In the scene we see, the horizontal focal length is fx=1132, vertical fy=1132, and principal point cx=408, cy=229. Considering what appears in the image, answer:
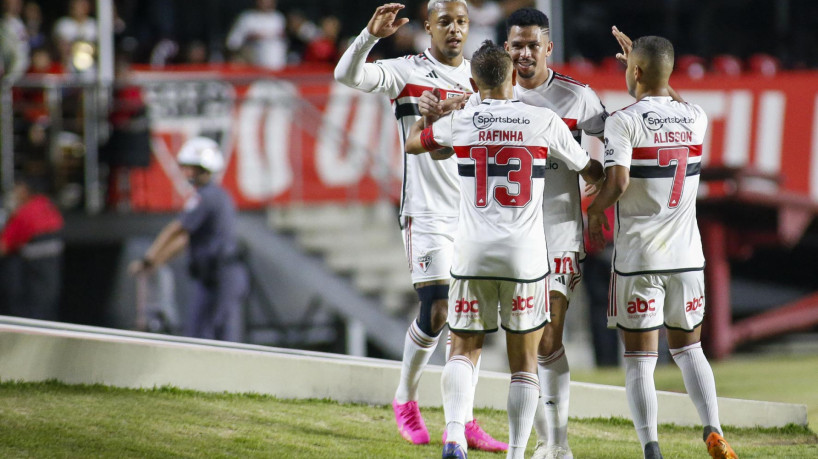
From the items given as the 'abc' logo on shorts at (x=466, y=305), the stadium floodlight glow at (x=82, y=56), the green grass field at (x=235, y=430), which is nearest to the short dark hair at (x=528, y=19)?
the 'abc' logo on shorts at (x=466, y=305)

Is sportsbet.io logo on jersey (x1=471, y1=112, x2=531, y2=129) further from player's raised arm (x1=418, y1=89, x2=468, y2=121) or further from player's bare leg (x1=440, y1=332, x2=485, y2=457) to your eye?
player's bare leg (x1=440, y1=332, x2=485, y2=457)

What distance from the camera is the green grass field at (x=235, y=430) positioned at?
5957 millimetres

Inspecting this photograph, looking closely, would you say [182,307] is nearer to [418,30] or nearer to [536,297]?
[418,30]

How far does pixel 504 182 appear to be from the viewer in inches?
213

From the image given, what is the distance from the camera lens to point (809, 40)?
17594 mm

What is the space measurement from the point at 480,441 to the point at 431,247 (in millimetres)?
1147

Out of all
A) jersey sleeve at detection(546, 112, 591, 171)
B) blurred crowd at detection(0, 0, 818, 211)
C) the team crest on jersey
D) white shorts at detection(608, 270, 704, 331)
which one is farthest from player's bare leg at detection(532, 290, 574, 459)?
blurred crowd at detection(0, 0, 818, 211)

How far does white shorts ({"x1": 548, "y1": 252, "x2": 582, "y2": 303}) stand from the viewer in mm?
5969

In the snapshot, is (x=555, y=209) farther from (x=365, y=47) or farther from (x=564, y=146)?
(x=365, y=47)

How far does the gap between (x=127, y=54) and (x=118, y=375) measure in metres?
8.39

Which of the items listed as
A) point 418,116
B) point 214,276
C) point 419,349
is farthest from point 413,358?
point 214,276

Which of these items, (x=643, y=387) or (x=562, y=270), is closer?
(x=643, y=387)

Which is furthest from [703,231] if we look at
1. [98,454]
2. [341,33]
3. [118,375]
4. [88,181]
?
[98,454]

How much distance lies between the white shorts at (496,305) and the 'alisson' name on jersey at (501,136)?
26.8 inches
